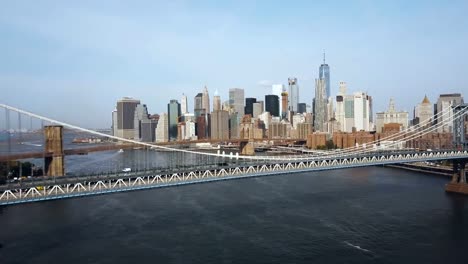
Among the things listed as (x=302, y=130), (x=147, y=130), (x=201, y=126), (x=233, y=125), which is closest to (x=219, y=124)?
(x=201, y=126)

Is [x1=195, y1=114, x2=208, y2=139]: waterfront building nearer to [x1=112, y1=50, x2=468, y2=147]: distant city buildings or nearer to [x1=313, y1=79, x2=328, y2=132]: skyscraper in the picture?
[x1=112, y1=50, x2=468, y2=147]: distant city buildings

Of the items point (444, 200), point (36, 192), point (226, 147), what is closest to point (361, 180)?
point (444, 200)

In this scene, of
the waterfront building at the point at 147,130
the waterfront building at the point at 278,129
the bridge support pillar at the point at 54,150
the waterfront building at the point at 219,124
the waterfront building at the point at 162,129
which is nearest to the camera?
the bridge support pillar at the point at 54,150

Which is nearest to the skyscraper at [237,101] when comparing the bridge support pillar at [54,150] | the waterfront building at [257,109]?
the waterfront building at [257,109]

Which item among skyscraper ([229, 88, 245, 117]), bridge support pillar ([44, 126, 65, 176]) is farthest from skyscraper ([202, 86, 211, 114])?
bridge support pillar ([44, 126, 65, 176])

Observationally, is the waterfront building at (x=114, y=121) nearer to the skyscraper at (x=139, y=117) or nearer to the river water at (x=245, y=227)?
the skyscraper at (x=139, y=117)

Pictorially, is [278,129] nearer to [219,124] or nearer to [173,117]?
[219,124]

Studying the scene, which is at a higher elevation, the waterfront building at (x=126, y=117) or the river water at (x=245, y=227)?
the waterfront building at (x=126, y=117)
